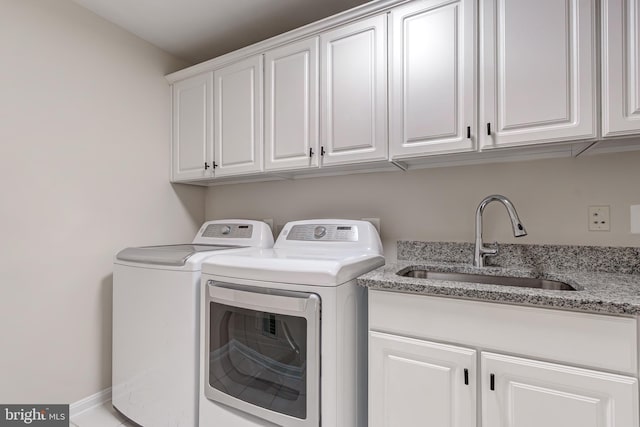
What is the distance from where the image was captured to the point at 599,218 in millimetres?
1417

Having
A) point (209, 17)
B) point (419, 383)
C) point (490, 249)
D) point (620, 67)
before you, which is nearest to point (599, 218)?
point (490, 249)

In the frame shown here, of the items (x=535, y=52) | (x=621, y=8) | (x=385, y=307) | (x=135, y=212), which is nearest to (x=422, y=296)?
(x=385, y=307)

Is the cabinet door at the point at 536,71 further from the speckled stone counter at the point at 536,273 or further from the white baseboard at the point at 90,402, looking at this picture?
the white baseboard at the point at 90,402

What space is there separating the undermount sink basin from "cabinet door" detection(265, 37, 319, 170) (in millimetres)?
820

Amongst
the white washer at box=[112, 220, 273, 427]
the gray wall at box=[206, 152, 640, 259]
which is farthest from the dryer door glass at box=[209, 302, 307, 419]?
the gray wall at box=[206, 152, 640, 259]

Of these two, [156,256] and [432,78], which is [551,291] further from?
[156,256]

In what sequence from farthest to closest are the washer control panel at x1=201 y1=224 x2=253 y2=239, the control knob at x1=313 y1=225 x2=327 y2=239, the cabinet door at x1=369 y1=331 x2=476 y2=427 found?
the washer control panel at x1=201 y1=224 x2=253 y2=239 → the control knob at x1=313 y1=225 x2=327 y2=239 → the cabinet door at x1=369 y1=331 x2=476 y2=427

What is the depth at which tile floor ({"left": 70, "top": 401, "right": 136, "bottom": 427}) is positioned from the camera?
1.73 metres

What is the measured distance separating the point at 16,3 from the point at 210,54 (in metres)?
1.09

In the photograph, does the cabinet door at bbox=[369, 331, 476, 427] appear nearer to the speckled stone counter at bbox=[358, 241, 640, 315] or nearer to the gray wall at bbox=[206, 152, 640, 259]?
the speckled stone counter at bbox=[358, 241, 640, 315]

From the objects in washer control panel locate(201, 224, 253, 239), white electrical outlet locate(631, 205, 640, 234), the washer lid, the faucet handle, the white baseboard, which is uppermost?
white electrical outlet locate(631, 205, 640, 234)

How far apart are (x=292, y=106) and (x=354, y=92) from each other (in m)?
0.38

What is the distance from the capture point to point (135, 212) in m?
2.10

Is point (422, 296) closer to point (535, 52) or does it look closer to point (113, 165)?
point (535, 52)
